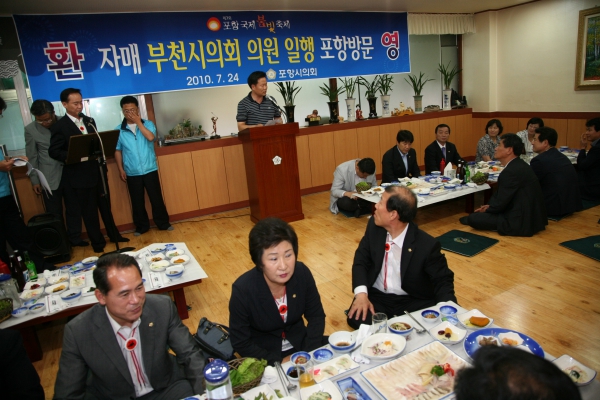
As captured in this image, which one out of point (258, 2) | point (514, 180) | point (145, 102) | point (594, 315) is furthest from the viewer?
point (145, 102)

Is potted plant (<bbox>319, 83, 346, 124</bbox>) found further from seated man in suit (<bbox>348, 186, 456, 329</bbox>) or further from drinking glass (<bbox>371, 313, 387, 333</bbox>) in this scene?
drinking glass (<bbox>371, 313, 387, 333</bbox>)

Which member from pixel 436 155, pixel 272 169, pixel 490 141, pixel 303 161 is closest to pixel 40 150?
pixel 272 169

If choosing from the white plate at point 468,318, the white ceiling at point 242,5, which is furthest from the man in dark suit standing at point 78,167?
the white plate at point 468,318

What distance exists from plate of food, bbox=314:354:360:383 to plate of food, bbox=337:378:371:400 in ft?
0.16

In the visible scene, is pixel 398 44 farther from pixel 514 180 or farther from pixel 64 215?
pixel 64 215

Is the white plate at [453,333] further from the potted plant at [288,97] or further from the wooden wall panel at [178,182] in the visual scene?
the potted plant at [288,97]

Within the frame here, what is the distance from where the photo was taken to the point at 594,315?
2.97 metres

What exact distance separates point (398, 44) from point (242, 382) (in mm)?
7055

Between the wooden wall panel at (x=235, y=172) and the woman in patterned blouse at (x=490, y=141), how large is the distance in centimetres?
387

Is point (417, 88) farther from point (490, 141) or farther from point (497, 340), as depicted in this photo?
point (497, 340)

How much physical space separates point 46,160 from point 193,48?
2472mm

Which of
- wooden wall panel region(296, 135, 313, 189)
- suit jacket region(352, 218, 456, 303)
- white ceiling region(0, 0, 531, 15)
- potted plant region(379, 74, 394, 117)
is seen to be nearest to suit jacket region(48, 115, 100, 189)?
→ white ceiling region(0, 0, 531, 15)

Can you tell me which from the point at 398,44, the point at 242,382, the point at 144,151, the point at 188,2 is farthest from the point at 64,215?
the point at 398,44

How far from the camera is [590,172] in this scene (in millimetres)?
5430
